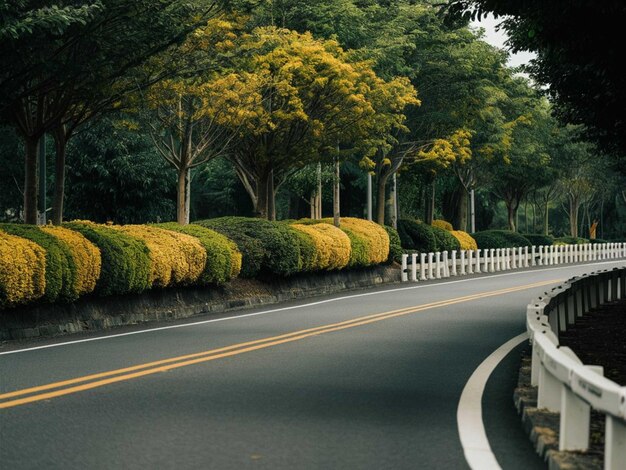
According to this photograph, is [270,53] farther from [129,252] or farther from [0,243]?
[0,243]

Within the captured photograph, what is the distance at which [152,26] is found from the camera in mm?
18031

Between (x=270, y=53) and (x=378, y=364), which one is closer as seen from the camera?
(x=378, y=364)

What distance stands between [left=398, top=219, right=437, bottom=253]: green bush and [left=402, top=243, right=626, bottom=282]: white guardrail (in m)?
0.59

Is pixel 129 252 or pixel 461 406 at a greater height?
pixel 129 252

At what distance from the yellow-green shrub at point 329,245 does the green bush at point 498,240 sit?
2235cm

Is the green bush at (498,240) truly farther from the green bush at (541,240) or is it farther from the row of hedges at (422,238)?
the row of hedges at (422,238)

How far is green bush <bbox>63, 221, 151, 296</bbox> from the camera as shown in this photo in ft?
57.4

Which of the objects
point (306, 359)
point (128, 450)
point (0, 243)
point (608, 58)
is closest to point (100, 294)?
point (0, 243)

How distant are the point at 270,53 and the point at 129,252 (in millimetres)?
12310

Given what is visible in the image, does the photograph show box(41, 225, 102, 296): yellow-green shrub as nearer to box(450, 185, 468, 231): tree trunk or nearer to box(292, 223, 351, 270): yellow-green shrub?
box(292, 223, 351, 270): yellow-green shrub

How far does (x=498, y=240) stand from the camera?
167ft

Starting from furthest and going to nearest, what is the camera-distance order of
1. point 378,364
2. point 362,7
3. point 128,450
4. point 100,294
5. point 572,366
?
point 362,7, point 100,294, point 378,364, point 128,450, point 572,366

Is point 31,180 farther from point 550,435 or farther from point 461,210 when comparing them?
point 461,210

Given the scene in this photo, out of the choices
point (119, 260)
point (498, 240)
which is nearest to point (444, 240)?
point (498, 240)
